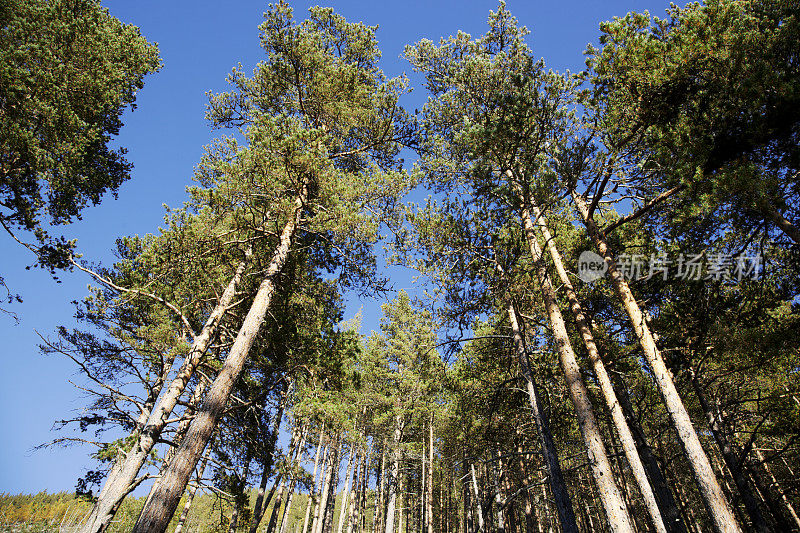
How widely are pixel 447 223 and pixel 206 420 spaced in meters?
7.03

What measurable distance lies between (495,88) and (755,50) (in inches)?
183

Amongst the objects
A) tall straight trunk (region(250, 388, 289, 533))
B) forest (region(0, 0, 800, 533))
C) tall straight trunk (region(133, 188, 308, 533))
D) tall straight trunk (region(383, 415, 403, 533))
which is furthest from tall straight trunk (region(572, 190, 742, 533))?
tall straight trunk (region(383, 415, 403, 533))

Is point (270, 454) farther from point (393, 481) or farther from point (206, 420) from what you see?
point (393, 481)

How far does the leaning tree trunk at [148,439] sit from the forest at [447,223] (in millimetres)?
58

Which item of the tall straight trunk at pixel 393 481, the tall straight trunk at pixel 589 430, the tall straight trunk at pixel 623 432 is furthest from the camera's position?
the tall straight trunk at pixel 393 481

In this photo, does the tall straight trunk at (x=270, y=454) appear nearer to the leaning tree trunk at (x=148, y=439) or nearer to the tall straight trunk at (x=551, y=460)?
the leaning tree trunk at (x=148, y=439)

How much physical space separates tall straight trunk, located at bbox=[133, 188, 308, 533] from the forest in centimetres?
4

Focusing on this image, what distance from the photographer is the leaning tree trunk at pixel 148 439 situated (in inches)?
253

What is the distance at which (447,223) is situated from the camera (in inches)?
351

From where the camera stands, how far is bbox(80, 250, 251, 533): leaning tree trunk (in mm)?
6422

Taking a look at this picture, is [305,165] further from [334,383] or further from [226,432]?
[226,432]

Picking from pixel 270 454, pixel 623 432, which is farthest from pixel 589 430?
pixel 270 454

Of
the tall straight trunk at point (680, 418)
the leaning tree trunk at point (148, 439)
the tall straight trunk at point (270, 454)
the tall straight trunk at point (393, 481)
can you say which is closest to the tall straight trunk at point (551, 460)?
the tall straight trunk at point (680, 418)

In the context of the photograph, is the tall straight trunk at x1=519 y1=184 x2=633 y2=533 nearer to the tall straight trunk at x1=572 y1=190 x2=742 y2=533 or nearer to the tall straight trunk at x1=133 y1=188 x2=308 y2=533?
the tall straight trunk at x1=572 y1=190 x2=742 y2=533
